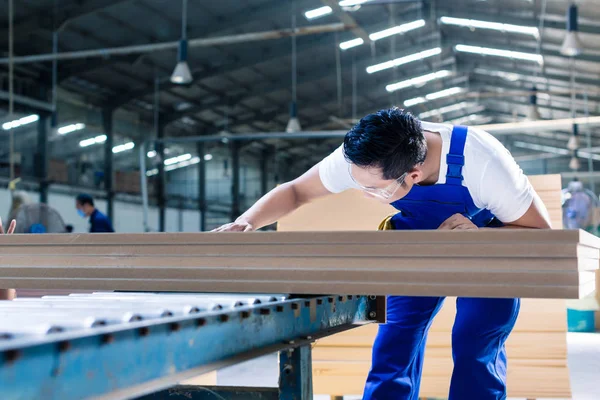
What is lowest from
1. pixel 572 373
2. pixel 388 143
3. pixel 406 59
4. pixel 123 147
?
pixel 572 373

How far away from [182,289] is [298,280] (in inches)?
12.1

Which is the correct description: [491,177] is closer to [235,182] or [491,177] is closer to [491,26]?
[491,26]

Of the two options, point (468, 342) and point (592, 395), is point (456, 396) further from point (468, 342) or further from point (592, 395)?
point (592, 395)

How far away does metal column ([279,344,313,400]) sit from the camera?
6.01 feet

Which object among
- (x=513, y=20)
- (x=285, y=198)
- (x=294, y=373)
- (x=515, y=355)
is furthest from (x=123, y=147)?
(x=294, y=373)

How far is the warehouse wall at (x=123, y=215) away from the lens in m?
13.3

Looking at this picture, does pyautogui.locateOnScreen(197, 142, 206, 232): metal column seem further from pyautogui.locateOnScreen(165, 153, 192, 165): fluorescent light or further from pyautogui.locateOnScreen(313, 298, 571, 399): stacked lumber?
pyautogui.locateOnScreen(313, 298, 571, 399): stacked lumber

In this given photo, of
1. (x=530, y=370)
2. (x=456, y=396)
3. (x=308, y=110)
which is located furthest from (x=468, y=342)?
(x=308, y=110)

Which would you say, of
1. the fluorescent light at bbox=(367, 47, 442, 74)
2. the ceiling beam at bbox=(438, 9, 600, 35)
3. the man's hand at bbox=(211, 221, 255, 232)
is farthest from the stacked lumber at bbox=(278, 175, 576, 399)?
the fluorescent light at bbox=(367, 47, 442, 74)

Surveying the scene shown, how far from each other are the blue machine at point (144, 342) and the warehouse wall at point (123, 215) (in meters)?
Result: 10.6

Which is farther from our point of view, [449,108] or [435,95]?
[449,108]

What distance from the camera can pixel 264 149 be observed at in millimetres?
22547

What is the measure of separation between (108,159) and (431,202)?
14.6 meters

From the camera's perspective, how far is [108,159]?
1559 cm
